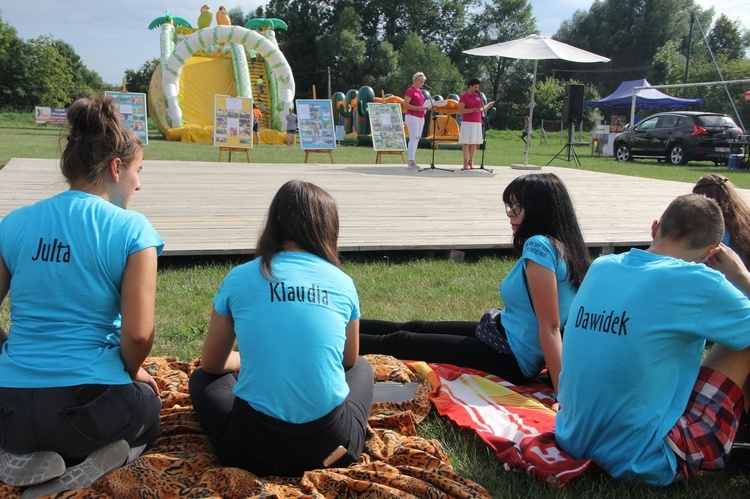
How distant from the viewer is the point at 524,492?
2.12m

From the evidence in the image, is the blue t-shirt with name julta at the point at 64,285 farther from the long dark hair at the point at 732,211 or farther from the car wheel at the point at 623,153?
the car wheel at the point at 623,153

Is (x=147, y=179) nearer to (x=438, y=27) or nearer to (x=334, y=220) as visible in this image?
(x=334, y=220)

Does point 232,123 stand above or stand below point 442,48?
below

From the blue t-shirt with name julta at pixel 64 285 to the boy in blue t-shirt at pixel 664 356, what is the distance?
4.78 ft

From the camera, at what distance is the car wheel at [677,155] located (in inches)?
701

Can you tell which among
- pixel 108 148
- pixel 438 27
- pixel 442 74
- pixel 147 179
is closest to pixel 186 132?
pixel 147 179

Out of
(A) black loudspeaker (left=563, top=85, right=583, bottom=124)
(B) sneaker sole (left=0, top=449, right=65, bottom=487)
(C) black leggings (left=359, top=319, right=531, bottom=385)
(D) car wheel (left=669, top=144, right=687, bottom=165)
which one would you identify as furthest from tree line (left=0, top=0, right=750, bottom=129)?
(B) sneaker sole (left=0, top=449, right=65, bottom=487)

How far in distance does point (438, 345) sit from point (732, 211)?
54.9 inches

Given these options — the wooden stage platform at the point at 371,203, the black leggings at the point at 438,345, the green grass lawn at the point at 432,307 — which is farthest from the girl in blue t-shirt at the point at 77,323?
the black leggings at the point at 438,345

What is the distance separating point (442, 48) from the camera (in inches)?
2350

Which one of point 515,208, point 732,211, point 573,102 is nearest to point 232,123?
point 573,102

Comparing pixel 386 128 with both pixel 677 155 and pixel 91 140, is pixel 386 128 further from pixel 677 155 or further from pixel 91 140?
pixel 91 140

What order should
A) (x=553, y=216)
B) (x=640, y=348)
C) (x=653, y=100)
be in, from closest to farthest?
1. (x=640, y=348)
2. (x=553, y=216)
3. (x=653, y=100)

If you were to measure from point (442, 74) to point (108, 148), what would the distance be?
153 ft
